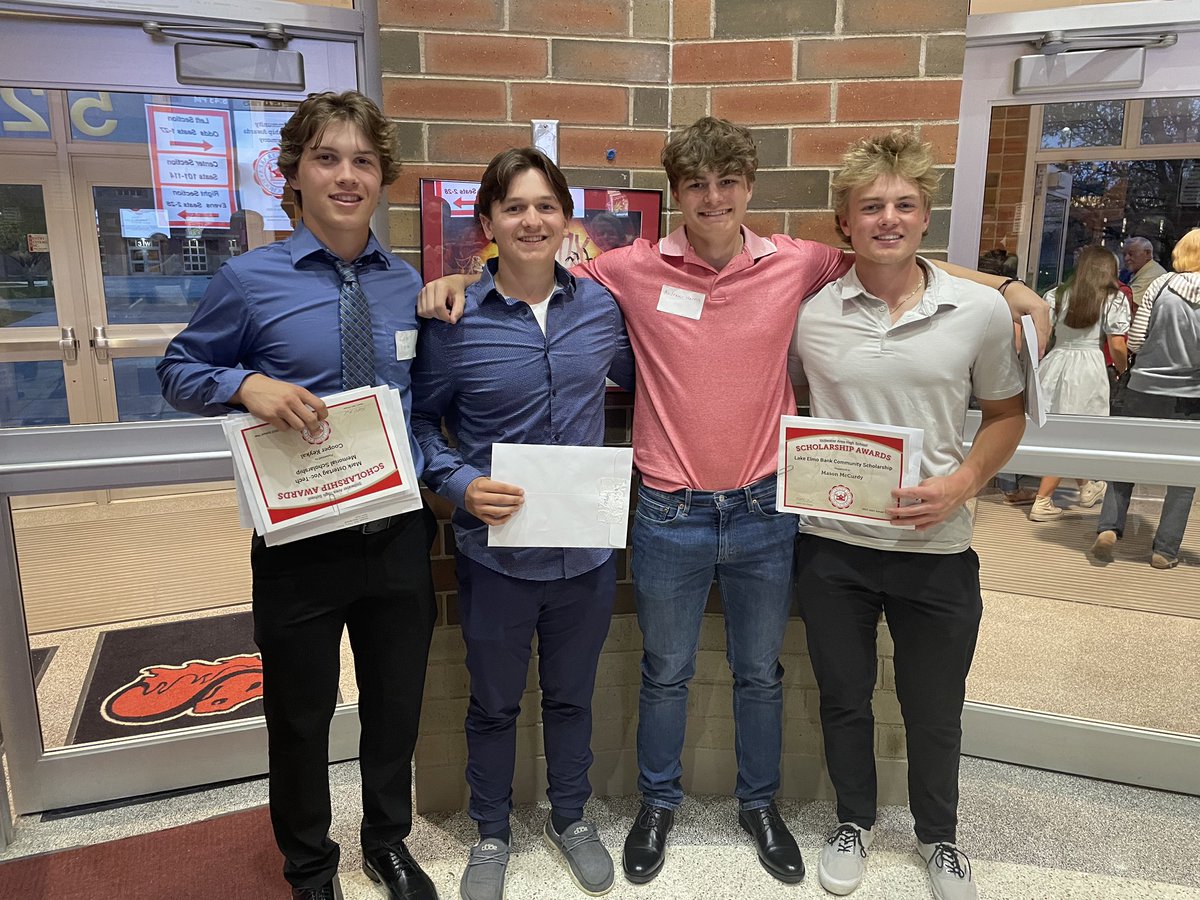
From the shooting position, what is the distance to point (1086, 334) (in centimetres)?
256

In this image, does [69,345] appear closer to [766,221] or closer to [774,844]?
[766,221]

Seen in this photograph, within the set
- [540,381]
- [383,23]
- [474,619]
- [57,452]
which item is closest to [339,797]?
[474,619]

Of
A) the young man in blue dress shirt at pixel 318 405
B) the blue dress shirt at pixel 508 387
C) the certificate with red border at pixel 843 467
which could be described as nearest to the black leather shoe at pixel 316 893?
the young man in blue dress shirt at pixel 318 405

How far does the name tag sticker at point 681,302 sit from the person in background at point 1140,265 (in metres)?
1.48

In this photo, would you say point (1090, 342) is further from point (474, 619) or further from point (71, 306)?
point (71, 306)

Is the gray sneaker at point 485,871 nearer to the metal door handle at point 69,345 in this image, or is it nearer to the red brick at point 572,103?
the metal door handle at point 69,345

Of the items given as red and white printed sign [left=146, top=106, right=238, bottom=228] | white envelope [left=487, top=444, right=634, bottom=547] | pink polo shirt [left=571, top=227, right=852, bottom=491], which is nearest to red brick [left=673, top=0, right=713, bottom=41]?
pink polo shirt [left=571, top=227, right=852, bottom=491]

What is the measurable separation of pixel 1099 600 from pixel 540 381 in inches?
90.3

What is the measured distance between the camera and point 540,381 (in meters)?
1.87

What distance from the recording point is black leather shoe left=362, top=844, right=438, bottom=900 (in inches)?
80.9

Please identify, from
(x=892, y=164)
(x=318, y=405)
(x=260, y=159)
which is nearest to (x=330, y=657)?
(x=318, y=405)

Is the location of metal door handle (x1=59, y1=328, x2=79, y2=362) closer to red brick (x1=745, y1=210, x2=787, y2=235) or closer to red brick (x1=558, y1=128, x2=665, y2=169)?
red brick (x1=558, y1=128, x2=665, y2=169)

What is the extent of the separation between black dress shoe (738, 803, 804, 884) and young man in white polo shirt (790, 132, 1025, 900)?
0.09 m

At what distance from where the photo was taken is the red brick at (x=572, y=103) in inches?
85.3
